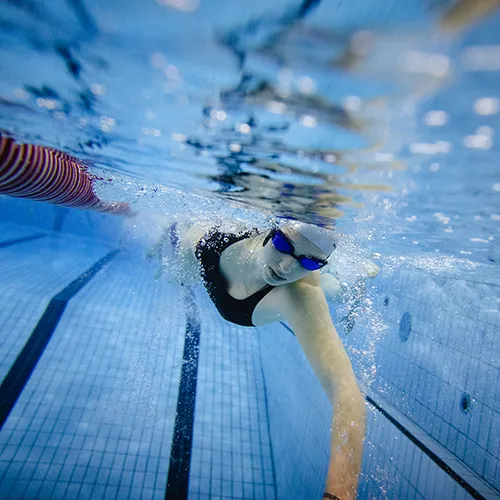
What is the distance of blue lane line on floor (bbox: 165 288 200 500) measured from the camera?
4.16 m

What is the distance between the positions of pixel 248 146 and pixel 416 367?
3.31 meters

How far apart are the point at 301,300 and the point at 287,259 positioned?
457 mm

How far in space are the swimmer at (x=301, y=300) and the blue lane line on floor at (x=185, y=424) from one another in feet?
7.85

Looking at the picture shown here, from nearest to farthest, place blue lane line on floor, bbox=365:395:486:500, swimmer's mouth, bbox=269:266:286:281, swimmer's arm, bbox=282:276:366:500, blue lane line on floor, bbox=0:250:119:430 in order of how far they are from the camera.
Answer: swimmer's arm, bbox=282:276:366:500
blue lane line on floor, bbox=365:395:486:500
swimmer's mouth, bbox=269:266:286:281
blue lane line on floor, bbox=0:250:119:430

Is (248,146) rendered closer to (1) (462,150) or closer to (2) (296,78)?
(2) (296,78)

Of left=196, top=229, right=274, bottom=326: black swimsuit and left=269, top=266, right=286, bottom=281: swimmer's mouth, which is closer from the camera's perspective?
left=269, top=266, right=286, bottom=281: swimmer's mouth

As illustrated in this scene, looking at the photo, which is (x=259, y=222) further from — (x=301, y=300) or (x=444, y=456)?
(x=444, y=456)

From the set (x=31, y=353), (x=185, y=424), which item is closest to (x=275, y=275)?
(x=185, y=424)

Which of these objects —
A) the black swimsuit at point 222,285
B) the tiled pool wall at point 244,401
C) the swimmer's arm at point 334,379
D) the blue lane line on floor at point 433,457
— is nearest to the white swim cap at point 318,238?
the swimmer's arm at point 334,379

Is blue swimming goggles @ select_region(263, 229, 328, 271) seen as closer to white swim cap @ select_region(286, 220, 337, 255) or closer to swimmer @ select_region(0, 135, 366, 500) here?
swimmer @ select_region(0, 135, 366, 500)

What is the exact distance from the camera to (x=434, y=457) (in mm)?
2891

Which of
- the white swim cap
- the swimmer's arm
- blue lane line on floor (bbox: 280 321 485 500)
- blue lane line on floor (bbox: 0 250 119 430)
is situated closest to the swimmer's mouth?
the swimmer's arm

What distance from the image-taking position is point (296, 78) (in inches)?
59.2

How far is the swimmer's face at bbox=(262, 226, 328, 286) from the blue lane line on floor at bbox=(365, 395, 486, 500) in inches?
80.2
